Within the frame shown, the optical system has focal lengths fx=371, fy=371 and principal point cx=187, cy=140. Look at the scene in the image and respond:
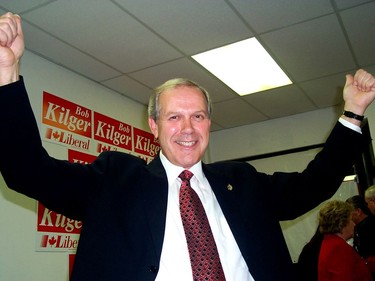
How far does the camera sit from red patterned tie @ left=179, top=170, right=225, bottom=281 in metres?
1.03

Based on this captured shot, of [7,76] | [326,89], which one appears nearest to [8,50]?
[7,76]

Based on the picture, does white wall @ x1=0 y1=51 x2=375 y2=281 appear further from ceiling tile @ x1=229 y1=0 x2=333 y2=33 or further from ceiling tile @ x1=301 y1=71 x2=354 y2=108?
ceiling tile @ x1=229 y1=0 x2=333 y2=33

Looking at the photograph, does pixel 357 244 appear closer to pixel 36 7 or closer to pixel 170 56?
pixel 170 56

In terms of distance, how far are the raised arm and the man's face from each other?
0.49 m

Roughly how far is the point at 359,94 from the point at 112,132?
2892mm

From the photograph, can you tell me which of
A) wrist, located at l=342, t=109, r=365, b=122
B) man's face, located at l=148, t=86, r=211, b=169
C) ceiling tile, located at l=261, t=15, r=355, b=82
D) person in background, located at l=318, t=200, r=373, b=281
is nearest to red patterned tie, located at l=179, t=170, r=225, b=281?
man's face, located at l=148, t=86, r=211, b=169

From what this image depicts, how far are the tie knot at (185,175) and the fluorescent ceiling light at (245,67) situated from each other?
2.25 m

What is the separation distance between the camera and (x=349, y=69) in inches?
155

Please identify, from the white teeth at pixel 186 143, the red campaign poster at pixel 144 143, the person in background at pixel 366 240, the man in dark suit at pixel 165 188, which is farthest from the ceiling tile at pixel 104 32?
the person in background at pixel 366 240

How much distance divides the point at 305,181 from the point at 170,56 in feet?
7.84

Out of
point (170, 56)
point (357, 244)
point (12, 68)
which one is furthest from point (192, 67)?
point (12, 68)

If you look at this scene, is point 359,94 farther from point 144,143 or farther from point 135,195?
point 144,143

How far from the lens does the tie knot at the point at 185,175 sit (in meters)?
1.22

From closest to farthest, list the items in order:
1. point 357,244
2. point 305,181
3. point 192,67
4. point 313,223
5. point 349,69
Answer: point 305,181, point 357,244, point 192,67, point 349,69, point 313,223
